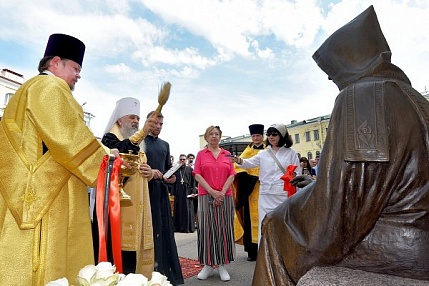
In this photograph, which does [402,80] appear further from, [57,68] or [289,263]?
[57,68]

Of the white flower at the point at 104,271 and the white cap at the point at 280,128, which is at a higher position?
the white cap at the point at 280,128

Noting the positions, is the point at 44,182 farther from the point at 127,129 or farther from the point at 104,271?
the point at 127,129

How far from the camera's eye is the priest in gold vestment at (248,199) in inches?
232

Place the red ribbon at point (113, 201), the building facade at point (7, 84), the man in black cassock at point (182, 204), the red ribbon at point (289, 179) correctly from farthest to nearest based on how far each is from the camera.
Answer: the building facade at point (7, 84)
the man in black cassock at point (182, 204)
the red ribbon at point (289, 179)
the red ribbon at point (113, 201)

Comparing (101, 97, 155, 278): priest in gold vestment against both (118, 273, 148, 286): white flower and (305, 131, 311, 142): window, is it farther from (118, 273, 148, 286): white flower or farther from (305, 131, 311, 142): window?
(305, 131, 311, 142): window

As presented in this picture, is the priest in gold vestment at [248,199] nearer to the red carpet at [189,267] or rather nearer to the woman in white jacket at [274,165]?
the red carpet at [189,267]

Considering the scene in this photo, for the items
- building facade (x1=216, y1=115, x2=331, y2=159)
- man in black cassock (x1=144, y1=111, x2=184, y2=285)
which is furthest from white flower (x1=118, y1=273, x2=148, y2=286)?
building facade (x1=216, y1=115, x2=331, y2=159)

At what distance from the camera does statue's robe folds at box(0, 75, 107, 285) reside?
1968 millimetres

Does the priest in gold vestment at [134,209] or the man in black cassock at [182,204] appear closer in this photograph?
the priest in gold vestment at [134,209]

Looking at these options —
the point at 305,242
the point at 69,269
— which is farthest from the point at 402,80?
the point at 69,269

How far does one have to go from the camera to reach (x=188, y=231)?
9.43 m

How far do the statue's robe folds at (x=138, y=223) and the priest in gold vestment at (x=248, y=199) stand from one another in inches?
98.2

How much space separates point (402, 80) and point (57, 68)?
222cm

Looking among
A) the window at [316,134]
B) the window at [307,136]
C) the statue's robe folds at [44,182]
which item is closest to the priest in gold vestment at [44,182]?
the statue's robe folds at [44,182]
